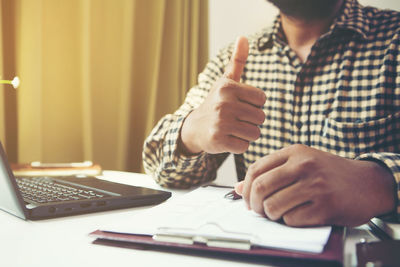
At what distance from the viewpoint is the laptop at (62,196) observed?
551 mm

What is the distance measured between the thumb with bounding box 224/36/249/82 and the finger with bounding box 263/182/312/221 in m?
0.33

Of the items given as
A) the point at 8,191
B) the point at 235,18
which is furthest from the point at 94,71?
the point at 8,191

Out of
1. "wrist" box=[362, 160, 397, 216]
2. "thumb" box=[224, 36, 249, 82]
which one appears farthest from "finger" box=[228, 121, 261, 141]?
"wrist" box=[362, 160, 397, 216]

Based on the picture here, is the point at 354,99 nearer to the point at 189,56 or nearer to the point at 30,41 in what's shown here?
the point at 189,56

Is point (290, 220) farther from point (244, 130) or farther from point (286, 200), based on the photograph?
point (244, 130)

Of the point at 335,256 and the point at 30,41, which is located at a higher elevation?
the point at 30,41

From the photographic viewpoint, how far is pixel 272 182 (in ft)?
1.56

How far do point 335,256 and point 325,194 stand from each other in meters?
0.13

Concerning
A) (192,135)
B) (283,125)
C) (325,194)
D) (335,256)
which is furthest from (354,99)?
(335,256)

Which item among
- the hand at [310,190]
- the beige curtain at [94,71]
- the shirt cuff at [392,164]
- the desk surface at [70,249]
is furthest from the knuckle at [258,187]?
the beige curtain at [94,71]

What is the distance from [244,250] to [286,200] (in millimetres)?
104

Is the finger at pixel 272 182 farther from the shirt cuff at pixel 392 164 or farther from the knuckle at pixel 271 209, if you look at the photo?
the shirt cuff at pixel 392 164

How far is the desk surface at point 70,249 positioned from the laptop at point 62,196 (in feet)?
0.05

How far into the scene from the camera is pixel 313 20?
1.07 m
